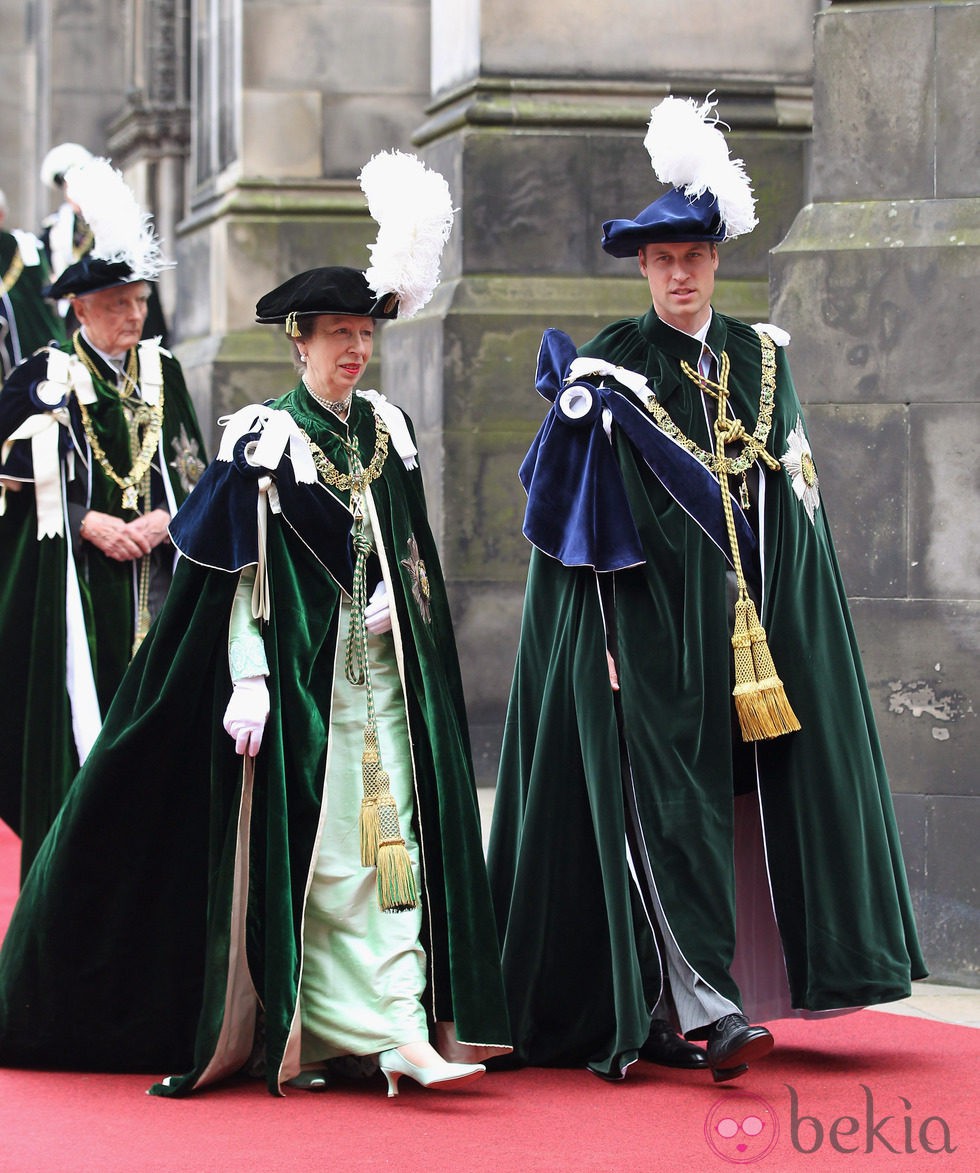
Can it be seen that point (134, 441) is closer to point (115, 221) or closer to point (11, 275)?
point (115, 221)

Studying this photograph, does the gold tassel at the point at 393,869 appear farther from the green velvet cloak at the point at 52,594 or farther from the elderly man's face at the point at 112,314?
the elderly man's face at the point at 112,314

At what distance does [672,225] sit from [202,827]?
1.86m

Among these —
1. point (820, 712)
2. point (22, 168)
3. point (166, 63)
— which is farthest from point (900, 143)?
point (22, 168)

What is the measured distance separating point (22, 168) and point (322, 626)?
63.9 feet

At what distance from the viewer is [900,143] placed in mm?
7422

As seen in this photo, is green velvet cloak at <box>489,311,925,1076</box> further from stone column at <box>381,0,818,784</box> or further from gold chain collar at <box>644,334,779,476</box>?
stone column at <box>381,0,818,784</box>

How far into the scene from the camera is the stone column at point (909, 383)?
23.8 ft

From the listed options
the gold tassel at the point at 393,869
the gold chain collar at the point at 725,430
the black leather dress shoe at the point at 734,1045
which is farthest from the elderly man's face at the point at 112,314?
the black leather dress shoe at the point at 734,1045

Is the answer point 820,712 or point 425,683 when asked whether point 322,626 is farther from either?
point 820,712

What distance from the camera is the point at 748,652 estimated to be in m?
5.95

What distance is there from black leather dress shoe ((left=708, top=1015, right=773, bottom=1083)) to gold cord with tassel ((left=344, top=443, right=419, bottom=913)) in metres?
0.77

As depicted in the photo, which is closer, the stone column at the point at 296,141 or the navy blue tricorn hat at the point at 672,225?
the navy blue tricorn hat at the point at 672,225

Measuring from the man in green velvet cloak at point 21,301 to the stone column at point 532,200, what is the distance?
2.19 m

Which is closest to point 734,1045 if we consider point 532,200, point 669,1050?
point 669,1050
